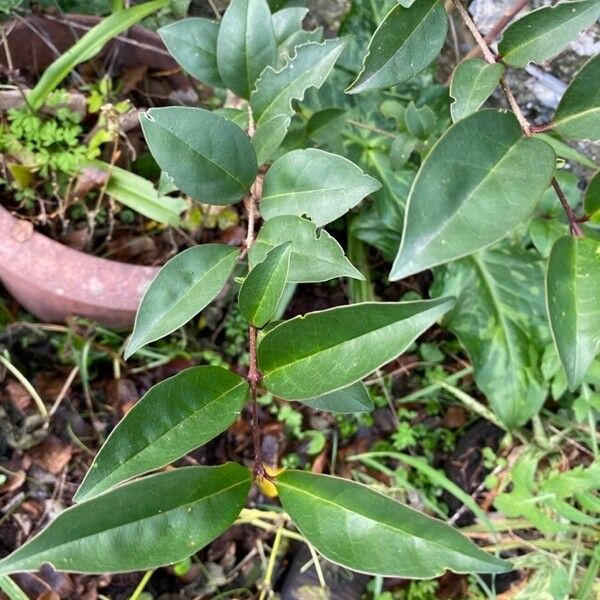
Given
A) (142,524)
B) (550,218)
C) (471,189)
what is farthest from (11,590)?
(550,218)

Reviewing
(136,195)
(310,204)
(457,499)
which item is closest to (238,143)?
(310,204)

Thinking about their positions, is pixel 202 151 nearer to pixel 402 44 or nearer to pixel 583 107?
pixel 402 44

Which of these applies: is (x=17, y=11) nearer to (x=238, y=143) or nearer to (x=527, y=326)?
(x=238, y=143)

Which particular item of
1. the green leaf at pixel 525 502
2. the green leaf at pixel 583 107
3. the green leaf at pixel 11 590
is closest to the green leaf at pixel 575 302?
the green leaf at pixel 583 107

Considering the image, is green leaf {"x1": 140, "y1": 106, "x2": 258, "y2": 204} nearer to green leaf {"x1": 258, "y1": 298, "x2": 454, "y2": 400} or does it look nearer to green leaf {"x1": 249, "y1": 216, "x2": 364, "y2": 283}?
green leaf {"x1": 249, "y1": 216, "x2": 364, "y2": 283}

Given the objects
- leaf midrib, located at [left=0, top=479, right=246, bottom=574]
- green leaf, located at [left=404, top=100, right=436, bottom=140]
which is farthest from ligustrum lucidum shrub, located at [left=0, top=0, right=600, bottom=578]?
green leaf, located at [left=404, top=100, right=436, bottom=140]
